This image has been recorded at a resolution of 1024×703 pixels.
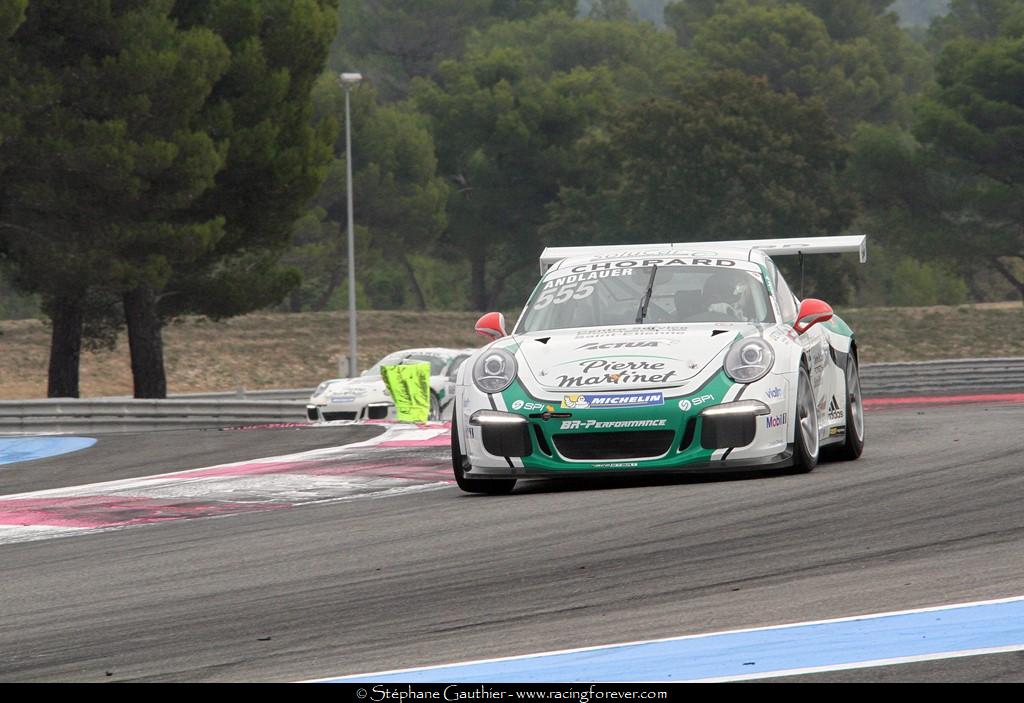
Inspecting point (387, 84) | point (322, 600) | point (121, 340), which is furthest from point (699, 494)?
point (387, 84)

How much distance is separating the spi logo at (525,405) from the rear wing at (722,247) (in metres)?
1.82

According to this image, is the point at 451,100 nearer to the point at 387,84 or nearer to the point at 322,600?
the point at 387,84

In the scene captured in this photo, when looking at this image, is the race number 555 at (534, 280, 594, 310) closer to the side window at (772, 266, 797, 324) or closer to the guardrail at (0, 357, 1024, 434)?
the side window at (772, 266, 797, 324)

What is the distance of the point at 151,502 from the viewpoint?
33.6ft

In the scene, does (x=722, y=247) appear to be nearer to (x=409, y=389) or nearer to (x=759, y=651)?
(x=759, y=651)

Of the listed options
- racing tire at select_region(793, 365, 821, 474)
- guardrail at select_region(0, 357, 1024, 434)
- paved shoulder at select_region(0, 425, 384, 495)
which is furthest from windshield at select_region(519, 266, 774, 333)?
guardrail at select_region(0, 357, 1024, 434)

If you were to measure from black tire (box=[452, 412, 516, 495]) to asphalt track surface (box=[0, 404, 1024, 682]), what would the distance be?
8 cm

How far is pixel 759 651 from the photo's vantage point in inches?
187

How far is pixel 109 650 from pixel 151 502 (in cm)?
499

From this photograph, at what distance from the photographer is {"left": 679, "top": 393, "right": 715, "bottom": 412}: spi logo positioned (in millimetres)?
8883

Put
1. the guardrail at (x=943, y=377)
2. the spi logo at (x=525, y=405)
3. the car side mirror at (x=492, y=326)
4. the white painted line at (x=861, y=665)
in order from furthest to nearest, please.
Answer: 1. the guardrail at (x=943, y=377)
2. the car side mirror at (x=492, y=326)
3. the spi logo at (x=525, y=405)
4. the white painted line at (x=861, y=665)

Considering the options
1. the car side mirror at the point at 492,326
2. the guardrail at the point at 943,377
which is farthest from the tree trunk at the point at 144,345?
the car side mirror at the point at 492,326

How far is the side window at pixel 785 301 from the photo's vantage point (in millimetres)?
10297

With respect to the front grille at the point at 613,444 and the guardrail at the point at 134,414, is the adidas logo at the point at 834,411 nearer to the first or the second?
the front grille at the point at 613,444
